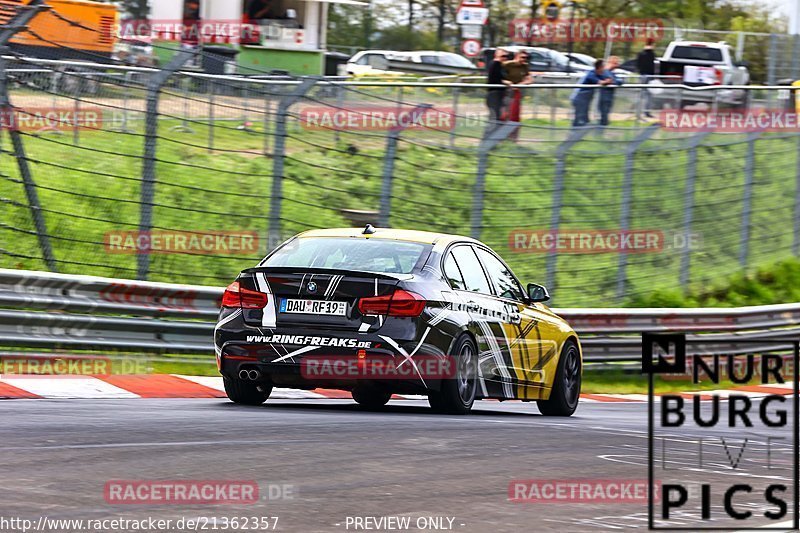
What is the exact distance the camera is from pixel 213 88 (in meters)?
14.6

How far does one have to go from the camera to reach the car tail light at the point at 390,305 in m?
10.1

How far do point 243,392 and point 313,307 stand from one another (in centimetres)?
118

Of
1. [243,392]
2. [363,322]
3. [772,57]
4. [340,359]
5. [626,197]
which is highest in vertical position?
[772,57]

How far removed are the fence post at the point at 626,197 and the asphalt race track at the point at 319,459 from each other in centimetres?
805

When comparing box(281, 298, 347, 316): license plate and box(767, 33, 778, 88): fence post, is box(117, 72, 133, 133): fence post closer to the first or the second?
box(281, 298, 347, 316): license plate

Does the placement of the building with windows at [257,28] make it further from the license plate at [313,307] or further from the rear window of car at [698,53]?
the license plate at [313,307]

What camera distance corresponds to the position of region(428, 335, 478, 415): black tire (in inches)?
411

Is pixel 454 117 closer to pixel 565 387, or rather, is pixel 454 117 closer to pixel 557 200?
pixel 557 200

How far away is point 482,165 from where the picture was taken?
16938 millimetres

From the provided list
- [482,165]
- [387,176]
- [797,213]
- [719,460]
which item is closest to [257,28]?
[797,213]

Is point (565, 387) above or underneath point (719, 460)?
underneath

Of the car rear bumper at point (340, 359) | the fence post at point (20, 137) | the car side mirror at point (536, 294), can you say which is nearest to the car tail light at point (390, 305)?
the car rear bumper at point (340, 359)

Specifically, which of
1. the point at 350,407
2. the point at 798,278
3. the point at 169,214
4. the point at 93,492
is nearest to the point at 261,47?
the point at 798,278

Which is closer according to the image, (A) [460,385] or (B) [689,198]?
(A) [460,385]
